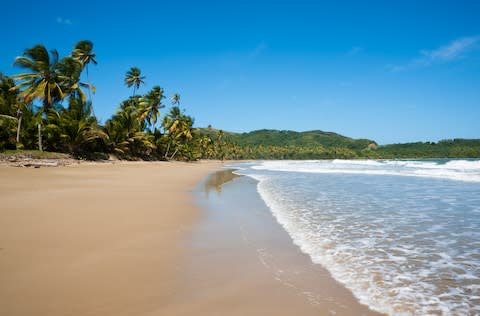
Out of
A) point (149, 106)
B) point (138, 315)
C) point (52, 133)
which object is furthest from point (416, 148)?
point (138, 315)

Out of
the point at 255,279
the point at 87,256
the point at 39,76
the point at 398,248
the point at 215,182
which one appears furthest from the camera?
the point at 39,76

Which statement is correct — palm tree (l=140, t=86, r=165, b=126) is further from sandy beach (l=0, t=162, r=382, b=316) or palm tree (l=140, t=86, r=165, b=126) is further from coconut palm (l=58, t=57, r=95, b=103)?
sandy beach (l=0, t=162, r=382, b=316)

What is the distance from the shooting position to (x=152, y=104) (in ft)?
146

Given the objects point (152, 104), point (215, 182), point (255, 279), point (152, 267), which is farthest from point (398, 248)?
point (152, 104)

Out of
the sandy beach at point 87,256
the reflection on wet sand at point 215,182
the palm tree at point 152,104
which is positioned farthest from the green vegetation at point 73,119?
the sandy beach at point 87,256

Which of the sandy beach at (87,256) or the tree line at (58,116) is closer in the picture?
the sandy beach at (87,256)

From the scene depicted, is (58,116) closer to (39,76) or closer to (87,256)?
(39,76)

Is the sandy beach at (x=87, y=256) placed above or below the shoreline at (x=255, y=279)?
above

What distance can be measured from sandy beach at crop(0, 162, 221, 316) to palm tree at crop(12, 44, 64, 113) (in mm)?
22266

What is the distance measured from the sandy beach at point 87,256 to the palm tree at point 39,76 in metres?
22.3

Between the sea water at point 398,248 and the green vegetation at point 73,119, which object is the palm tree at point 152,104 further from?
the sea water at point 398,248

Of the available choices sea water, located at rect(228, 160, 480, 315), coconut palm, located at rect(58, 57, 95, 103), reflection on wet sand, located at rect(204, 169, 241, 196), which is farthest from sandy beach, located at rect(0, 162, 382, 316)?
coconut palm, located at rect(58, 57, 95, 103)

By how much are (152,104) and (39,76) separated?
19036 millimetres

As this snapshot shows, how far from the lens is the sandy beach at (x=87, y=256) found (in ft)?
8.88
